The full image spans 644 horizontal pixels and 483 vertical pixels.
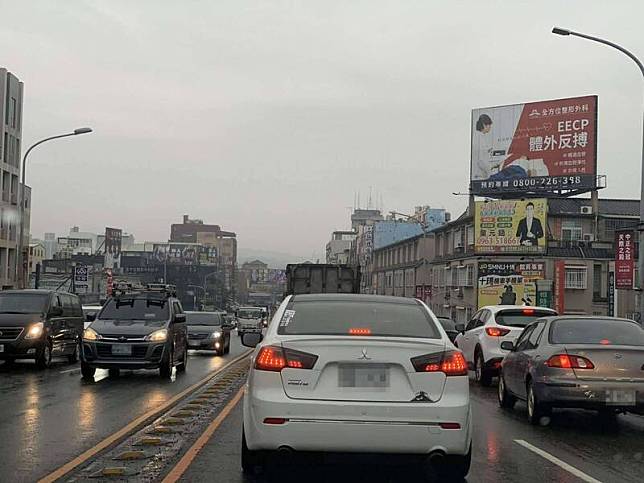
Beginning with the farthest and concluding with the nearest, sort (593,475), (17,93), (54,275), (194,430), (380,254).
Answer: (380,254) → (54,275) → (17,93) → (194,430) → (593,475)

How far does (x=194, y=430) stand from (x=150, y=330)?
704cm

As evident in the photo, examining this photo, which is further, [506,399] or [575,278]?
[575,278]

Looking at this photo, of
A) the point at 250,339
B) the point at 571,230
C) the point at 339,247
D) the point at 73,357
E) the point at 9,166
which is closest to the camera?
the point at 250,339

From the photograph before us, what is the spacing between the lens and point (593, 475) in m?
7.51

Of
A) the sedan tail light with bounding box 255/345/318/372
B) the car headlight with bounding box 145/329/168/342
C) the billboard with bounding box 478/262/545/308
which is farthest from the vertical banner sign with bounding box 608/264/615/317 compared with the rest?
the sedan tail light with bounding box 255/345/318/372

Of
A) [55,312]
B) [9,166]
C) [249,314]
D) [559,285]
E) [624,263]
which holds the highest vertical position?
[9,166]

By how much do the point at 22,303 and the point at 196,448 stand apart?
1206 centimetres

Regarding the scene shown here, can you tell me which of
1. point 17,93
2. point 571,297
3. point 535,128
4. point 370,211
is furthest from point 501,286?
point 370,211

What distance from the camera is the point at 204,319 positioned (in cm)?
2811

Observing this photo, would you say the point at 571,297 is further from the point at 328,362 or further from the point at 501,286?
the point at 328,362

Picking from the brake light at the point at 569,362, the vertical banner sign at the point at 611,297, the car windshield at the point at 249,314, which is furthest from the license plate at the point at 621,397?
the car windshield at the point at 249,314

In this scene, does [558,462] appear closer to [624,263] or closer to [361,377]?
[361,377]

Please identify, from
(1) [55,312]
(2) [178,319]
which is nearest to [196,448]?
(2) [178,319]

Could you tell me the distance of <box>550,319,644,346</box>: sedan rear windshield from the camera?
1066 cm
